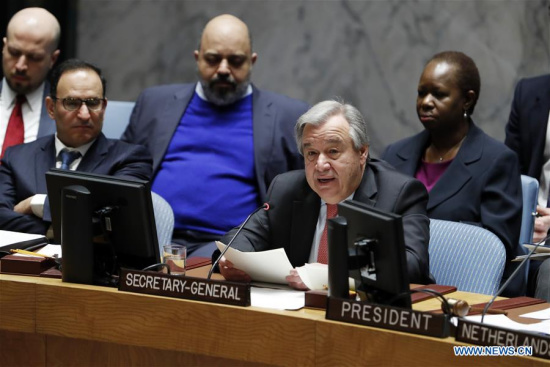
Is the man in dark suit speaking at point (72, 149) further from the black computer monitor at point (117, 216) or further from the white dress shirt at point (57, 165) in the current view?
the black computer monitor at point (117, 216)

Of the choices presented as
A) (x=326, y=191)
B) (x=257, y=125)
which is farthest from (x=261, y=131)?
(x=326, y=191)

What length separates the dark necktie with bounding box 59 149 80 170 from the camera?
344 cm

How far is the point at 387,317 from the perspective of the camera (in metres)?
1.89

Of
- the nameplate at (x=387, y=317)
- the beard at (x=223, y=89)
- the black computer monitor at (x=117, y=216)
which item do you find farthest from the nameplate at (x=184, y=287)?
the beard at (x=223, y=89)

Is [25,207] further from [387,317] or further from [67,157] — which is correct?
[387,317]

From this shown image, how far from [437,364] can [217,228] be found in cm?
200

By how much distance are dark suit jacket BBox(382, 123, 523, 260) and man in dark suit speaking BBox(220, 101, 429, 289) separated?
0.65 meters

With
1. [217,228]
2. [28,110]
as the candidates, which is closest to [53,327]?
[217,228]

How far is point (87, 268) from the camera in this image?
2.30 metres

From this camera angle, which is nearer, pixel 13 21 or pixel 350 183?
pixel 350 183

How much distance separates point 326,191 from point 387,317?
0.85 meters

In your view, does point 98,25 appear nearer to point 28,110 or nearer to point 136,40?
point 136,40

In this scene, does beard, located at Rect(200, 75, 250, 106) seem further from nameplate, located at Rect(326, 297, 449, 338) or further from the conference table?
nameplate, located at Rect(326, 297, 449, 338)

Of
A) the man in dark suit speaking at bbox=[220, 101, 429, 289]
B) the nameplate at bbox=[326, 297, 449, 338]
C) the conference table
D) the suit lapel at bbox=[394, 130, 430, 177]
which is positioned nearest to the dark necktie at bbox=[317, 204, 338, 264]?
the man in dark suit speaking at bbox=[220, 101, 429, 289]
